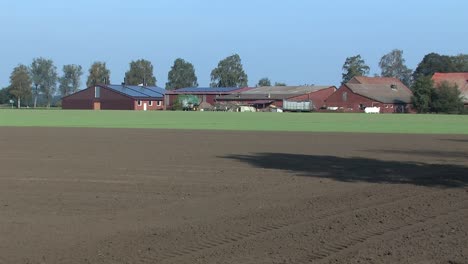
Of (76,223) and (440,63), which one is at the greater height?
(440,63)

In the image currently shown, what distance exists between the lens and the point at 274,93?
480 ft

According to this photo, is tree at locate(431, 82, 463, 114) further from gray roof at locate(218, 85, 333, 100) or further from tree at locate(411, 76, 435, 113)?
gray roof at locate(218, 85, 333, 100)

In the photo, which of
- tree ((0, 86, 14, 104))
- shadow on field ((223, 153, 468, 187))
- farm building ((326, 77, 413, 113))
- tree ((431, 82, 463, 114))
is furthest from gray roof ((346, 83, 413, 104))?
shadow on field ((223, 153, 468, 187))

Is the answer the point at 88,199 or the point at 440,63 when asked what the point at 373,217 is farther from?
the point at 440,63

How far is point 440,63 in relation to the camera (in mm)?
181625

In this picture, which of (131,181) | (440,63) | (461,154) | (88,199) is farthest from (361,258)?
(440,63)

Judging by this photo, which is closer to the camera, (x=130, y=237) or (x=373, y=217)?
(x=130, y=237)

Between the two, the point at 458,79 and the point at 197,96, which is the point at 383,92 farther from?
the point at 197,96

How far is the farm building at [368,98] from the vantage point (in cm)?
12544

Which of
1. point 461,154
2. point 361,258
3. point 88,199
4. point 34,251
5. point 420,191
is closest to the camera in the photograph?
point 361,258

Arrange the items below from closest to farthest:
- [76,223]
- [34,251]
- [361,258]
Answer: [361,258], [34,251], [76,223]

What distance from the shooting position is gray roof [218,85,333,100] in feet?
467

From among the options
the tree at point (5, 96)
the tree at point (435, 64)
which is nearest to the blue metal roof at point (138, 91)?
the tree at point (5, 96)

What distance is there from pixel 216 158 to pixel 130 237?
516 inches
